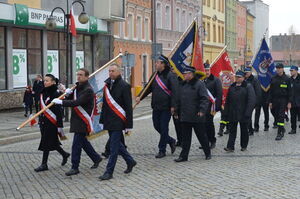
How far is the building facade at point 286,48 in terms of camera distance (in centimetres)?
11796

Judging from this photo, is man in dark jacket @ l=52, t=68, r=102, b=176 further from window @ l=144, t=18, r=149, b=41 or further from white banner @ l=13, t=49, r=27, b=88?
window @ l=144, t=18, r=149, b=41

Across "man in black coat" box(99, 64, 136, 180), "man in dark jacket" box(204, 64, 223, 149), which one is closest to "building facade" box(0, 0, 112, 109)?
"man in dark jacket" box(204, 64, 223, 149)

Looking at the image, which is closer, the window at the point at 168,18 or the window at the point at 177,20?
the window at the point at 168,18

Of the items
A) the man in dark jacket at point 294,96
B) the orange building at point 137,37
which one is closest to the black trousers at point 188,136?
the man in dark jacket at point 294,96

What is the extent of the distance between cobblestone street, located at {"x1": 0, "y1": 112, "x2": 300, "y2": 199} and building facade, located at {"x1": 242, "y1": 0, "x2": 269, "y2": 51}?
8763 centimetres

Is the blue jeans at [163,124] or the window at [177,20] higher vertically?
the window at [177,20]

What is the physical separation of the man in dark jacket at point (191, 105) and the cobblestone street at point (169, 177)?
1.56 ft

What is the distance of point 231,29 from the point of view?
74.8m

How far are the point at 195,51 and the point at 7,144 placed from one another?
18.0 feet

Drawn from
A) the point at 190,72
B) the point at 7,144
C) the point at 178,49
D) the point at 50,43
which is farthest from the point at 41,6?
the point at 190,72

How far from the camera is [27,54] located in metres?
25.2

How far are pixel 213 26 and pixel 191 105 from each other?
53723 mm

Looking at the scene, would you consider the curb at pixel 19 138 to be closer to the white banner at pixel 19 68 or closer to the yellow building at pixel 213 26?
the white banner at pixel 19 68

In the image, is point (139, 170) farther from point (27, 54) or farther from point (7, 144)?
point (27, 54)
